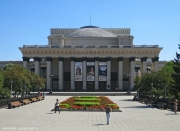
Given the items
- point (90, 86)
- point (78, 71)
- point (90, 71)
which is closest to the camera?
point (78, 71)

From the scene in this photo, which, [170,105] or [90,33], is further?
[90,33]

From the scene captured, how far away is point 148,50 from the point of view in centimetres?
8406

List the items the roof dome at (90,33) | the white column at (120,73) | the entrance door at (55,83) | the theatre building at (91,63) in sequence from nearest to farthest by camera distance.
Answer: the white column at (120,73) < the theatre building at (91,63) < the entrance door at (55,83) < the roof dome at (90,33)

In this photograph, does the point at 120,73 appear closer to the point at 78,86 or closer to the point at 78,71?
the point at 78,71

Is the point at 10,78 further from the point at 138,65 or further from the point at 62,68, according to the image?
the point at 138,65

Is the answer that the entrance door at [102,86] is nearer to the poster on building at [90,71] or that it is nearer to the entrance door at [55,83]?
the poster on building at [90,71]

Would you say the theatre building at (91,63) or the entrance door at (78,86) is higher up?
the theatre building at (91,63)

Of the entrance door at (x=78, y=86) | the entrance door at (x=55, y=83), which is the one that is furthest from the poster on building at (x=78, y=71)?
the entrance door at (x=55, y=83)

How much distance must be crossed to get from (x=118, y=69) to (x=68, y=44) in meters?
17.5

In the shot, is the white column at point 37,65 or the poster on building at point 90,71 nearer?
the poster on building at point 90,71

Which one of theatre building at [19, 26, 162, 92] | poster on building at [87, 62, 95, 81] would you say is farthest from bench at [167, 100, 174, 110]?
poster on building at [87, 62, 95, 81]

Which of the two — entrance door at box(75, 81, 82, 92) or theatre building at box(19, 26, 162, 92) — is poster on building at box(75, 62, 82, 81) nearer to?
theatre building at box(19, 26, 162, 92)

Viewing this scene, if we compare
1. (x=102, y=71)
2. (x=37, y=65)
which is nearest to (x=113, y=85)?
(x=102, y=71)

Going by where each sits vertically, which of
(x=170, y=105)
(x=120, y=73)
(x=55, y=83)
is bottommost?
(x=170, y=105)
